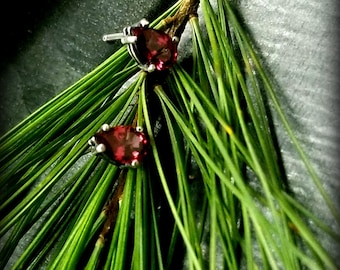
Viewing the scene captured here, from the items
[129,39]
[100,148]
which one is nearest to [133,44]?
[129,39]

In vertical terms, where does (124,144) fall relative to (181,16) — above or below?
below

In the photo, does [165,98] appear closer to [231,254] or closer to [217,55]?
[217,55]

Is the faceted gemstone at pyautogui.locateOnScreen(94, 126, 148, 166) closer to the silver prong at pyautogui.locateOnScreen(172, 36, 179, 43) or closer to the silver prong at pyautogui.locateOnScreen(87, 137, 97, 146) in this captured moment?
the silver prong at pyautogui.locateOnScreen(87, 137, 97, 146)

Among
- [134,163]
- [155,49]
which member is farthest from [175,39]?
[134,163]

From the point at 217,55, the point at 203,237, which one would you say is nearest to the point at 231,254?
the point at 203,237

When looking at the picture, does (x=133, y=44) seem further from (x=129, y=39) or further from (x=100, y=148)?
(x=100, y=148)

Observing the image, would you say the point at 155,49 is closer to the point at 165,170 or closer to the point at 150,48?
the point at 150,48
